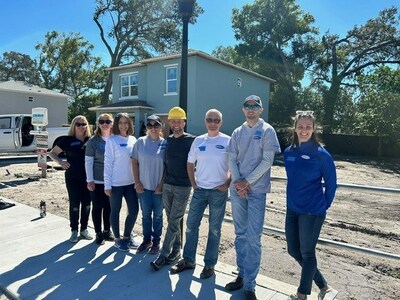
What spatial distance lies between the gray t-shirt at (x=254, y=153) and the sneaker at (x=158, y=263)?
1.35 m

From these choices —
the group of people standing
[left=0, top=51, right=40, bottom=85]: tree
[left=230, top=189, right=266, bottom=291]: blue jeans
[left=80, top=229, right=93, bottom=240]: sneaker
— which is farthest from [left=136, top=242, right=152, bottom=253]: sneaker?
[left=0, top=51, right=40, bottom=85]: tree

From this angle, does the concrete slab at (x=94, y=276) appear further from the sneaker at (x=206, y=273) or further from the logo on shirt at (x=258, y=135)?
the logo on shirt at (x=258, y=135)

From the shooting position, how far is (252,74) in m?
25.4

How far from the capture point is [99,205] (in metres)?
4.82

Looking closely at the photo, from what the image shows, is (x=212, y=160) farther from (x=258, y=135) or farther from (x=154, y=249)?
(x=154, y=249)

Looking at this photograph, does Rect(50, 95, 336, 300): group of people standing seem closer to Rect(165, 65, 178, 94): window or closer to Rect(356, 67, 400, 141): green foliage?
Rect(165, 65, 178, 94): window

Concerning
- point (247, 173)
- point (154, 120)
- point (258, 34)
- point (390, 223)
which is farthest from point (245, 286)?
point (258, 34)

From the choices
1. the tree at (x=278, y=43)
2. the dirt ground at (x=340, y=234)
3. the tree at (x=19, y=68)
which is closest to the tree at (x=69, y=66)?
the tree at (x=19, y=68)

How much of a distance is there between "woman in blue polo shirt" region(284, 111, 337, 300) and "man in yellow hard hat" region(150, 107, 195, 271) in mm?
1256

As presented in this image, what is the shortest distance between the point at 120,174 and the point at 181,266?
1.43 m

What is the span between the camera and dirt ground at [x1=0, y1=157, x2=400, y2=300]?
4035 millimetres

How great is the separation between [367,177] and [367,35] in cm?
2344

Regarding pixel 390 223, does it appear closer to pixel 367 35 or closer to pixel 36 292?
pixel 36 292

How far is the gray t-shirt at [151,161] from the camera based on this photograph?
4.21 metres
